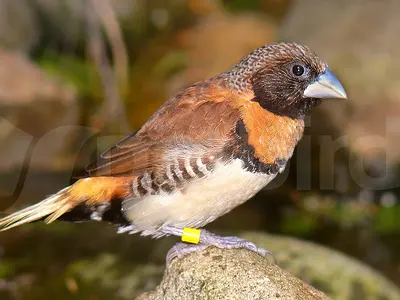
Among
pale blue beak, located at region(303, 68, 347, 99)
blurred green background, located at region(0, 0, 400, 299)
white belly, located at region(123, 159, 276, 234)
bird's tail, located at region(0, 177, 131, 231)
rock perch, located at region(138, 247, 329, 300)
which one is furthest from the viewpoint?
blurred green background, located at region(0, 0, 400, 299)

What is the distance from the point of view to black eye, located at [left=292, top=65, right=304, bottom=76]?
14.5ft

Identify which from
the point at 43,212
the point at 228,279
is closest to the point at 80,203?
the point at 43,212

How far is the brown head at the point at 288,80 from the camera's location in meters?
4.43

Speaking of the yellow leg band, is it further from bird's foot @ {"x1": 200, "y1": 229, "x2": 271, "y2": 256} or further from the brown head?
the brown head

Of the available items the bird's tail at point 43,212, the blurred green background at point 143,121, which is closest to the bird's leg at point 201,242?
the bird's tail at point 43,212

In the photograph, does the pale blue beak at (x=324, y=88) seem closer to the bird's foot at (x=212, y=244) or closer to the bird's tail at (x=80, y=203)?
the bird's foot at (x=212, y=244)

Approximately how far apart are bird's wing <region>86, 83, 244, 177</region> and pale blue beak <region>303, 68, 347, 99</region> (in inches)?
19.9

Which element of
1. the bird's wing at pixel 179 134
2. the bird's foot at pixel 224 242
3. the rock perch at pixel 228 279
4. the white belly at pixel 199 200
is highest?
the bird's wing at pixel 179 134

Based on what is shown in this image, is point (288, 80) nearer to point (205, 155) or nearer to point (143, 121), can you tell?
point (205, 155)

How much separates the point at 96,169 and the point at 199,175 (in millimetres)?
735

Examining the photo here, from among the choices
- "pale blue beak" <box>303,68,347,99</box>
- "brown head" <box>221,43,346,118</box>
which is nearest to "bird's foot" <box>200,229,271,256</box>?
"brown head" <box>221,43,346,118</box>

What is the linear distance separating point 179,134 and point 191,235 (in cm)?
67

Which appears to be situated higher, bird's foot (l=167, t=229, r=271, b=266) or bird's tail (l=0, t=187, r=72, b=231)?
bird's tail (l=0, t=187, r=72, b=231)

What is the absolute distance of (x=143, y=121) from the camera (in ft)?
31.9
